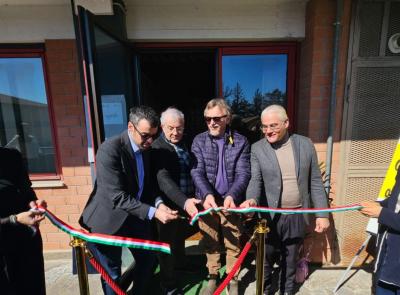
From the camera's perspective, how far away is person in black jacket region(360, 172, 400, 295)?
5.41ft

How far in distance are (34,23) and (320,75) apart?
3.21 metres

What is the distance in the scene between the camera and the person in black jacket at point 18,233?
1684 mm

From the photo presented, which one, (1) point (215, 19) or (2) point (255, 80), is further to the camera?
(2) point (255, 80)

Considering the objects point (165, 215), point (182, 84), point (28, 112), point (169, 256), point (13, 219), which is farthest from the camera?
point (182, 84)

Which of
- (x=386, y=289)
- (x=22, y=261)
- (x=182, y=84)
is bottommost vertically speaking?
(x=386, y=289)

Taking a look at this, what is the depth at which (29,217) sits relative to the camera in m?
1.59

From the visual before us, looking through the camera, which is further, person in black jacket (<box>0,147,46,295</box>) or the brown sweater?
the brown sweater

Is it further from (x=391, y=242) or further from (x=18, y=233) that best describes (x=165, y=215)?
(x=391, y=242)

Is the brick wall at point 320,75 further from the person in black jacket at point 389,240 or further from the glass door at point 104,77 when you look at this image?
the glass door at point 104,77

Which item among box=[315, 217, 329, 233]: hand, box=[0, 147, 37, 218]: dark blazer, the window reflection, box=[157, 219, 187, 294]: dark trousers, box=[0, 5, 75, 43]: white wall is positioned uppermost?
box=[0, 5, 75, 43]: white wall

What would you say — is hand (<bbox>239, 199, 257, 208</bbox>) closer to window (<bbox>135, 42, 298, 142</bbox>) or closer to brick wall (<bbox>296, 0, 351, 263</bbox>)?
brick wall (<bbox>296, 0, 351, 263</bbox>)

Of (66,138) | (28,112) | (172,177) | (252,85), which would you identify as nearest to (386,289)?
(172,177)

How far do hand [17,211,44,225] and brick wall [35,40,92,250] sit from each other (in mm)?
1498

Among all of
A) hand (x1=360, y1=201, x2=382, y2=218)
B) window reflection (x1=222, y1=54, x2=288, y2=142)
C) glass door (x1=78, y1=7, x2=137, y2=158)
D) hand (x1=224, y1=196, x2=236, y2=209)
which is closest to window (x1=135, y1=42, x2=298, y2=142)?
window reflection (x1=222, y1=54, x2=288, y2=142)
